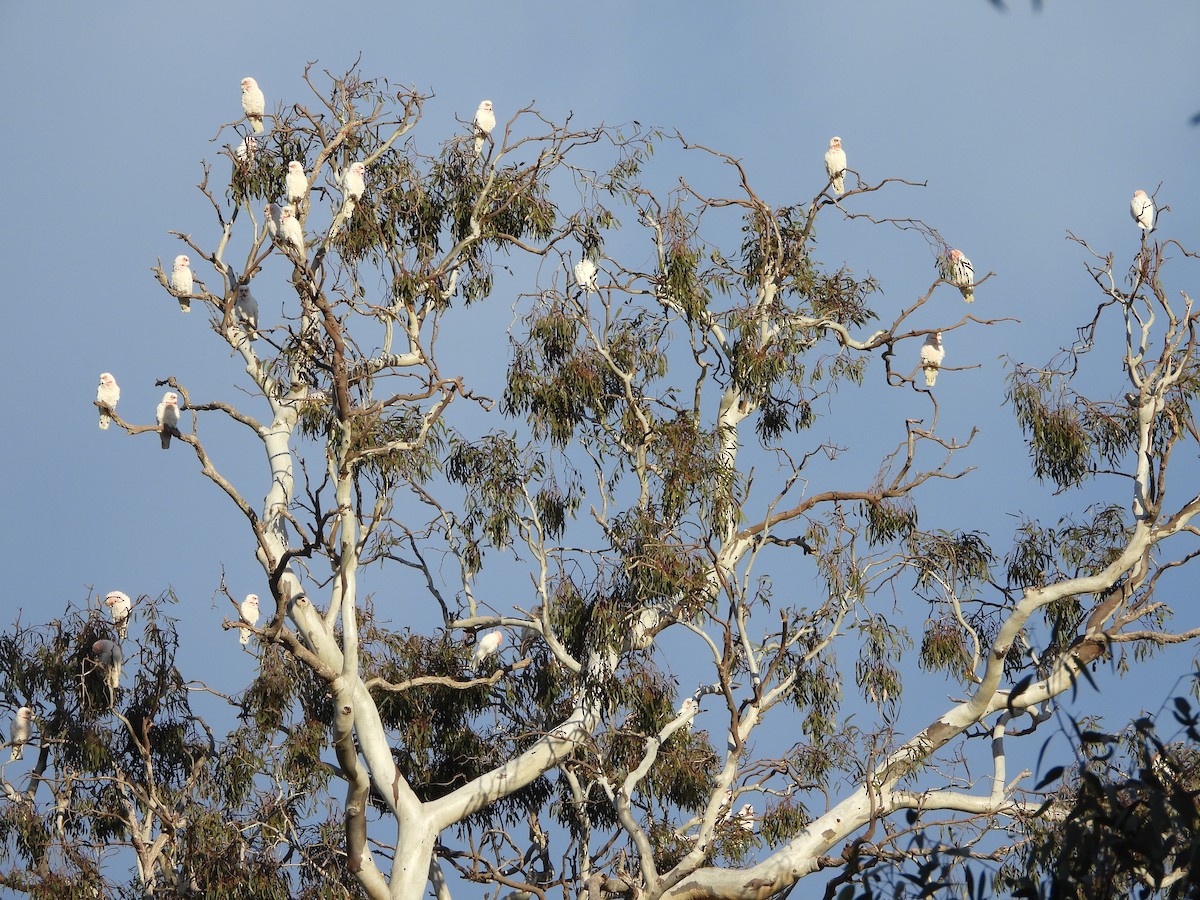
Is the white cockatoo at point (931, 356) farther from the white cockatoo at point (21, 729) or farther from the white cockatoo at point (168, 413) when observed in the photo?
the white cockatoo at point (21, 729)

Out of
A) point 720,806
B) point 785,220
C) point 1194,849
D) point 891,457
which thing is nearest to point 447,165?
point 785,220

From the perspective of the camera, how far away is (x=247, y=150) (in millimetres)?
9516

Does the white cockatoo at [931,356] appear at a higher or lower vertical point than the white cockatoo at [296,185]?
lower

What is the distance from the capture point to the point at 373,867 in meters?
7.77

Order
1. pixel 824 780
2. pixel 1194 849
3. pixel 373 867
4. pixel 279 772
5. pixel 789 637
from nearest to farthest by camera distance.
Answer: pixel 1194 849 → pixel 373 867 → pixel 789 637 → pixel 824 780 → pixel 279 772

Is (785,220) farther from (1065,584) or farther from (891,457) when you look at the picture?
(1065,584)

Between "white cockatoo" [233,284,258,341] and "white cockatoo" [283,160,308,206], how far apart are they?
1.89 feet

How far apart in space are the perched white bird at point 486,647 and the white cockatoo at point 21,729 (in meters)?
2.84

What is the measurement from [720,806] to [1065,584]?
225 centimetres

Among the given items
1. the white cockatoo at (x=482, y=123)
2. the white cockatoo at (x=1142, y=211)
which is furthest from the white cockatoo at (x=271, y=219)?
the white cockatoo at (x=1142, y=211)

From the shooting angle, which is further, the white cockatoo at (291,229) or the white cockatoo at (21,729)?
the white cockatoo at (21,729)

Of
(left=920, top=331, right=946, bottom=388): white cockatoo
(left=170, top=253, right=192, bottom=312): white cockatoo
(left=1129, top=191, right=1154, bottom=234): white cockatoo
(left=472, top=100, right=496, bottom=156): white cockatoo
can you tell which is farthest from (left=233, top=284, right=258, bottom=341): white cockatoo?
(left=1129, top=191, right=1154, bottom=234): white cockatoo

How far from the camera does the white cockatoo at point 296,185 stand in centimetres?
891

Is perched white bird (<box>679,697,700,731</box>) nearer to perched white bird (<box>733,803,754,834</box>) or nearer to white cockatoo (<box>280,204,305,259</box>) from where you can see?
perched white bird (<box>733,803,754,834</box>)
